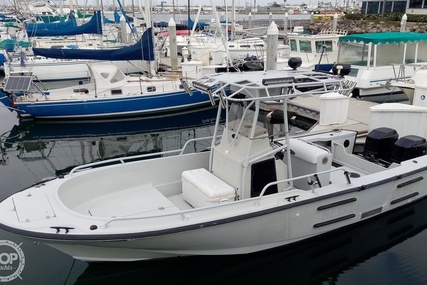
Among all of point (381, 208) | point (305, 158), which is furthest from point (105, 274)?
point (381, 208)

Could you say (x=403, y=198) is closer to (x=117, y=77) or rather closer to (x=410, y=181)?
(x=410, y=181)

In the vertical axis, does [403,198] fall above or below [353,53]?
below

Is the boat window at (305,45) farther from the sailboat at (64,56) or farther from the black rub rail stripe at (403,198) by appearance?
the black rub rail stripe at (403,198)

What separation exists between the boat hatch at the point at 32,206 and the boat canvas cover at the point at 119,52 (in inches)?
351

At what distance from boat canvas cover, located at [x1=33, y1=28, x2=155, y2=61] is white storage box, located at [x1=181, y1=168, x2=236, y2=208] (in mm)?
8797

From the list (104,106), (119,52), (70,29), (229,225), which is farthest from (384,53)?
(70,29)

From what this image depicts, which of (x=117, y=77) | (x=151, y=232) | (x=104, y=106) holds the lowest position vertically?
(x=104, y=106)

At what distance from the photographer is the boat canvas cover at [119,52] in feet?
44.2

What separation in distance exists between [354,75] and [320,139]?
9.15 metres

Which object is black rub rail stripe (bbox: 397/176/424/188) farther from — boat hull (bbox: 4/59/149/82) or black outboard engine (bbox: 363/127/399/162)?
boat hull (bbox: 4/59/149/82)

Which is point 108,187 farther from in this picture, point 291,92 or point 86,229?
A: point 291,92

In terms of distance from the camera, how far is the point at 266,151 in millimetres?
5719

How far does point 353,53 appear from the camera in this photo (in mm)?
15719

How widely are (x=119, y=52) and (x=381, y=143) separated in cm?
964
